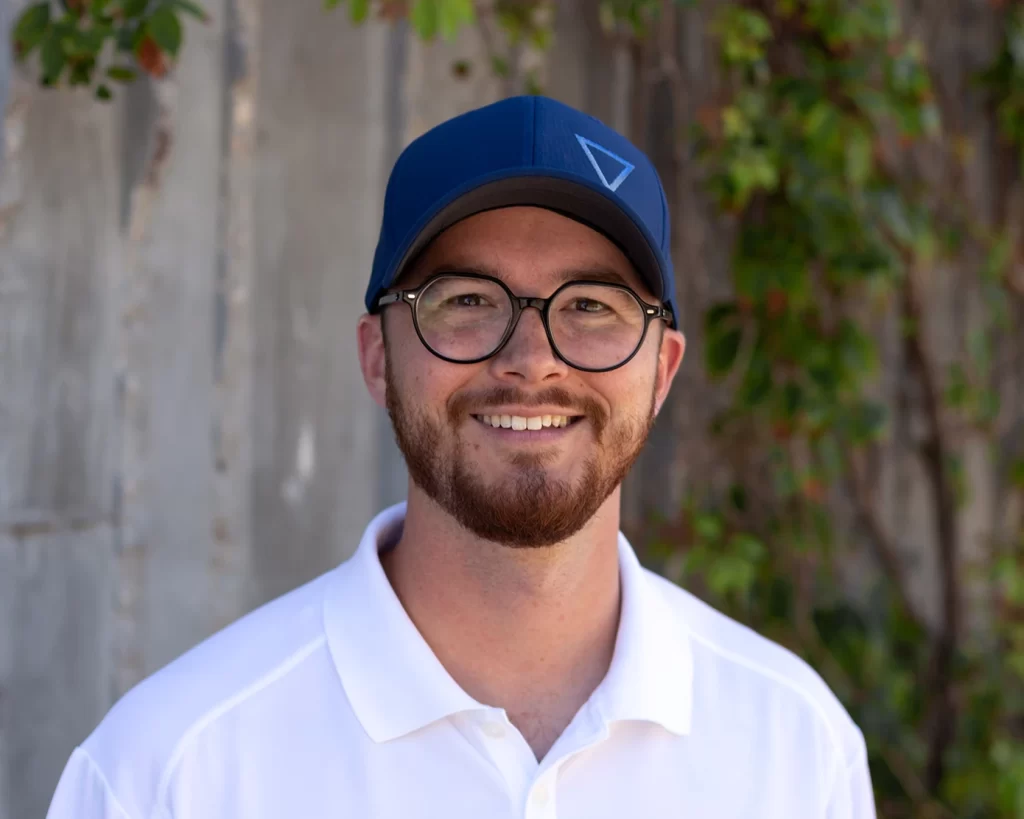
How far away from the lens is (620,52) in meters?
3.29

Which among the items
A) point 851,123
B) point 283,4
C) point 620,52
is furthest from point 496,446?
point 620,52

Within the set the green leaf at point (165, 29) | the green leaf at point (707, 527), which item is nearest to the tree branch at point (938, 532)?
the green leaf at point (707, 527)

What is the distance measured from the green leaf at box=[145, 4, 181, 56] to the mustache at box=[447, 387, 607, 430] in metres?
0.90

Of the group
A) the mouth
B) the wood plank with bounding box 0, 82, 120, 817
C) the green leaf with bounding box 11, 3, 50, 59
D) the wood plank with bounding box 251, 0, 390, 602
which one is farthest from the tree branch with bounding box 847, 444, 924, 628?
the green leaf with bounding box 11, 3, 50, 59

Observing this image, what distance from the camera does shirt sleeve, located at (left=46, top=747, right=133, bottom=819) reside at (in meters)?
1.46

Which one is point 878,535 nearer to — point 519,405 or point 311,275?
point 311,275

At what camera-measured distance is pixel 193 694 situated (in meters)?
1.55

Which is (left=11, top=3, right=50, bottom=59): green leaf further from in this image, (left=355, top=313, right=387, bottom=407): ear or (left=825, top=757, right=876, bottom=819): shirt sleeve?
(left=825, top=757, right=876, bottom=819): shirt sleeve

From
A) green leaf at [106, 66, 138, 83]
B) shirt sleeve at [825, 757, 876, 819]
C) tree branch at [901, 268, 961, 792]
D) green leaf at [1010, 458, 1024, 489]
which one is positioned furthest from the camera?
green leaf at [1010, 458, 1024, 489]

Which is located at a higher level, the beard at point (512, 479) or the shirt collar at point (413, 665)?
the beard at point (512, 479)

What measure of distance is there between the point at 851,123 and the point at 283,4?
57.7 inches

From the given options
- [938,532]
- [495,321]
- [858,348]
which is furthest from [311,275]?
[938,532]

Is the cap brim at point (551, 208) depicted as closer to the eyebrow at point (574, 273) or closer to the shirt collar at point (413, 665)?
the eyebrow at point (574, 273)

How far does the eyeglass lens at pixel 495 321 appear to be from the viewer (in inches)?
64.6
